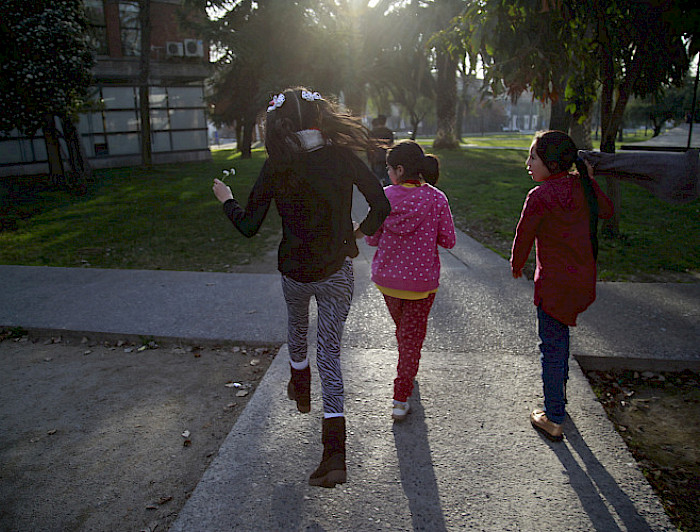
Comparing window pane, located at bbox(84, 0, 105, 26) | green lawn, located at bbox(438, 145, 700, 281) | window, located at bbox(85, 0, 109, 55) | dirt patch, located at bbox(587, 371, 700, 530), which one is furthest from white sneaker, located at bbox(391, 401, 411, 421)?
window pane, located at bbox(84, 0, 105, 26)

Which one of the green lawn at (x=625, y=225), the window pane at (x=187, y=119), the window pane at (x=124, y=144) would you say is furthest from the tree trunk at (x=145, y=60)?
the green lawn at (x=625, y=225)

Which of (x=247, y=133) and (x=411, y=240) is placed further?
(x=247, y=133)

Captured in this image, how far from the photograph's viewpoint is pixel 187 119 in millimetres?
26656

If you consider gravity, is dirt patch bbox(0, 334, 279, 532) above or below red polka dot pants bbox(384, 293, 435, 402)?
below

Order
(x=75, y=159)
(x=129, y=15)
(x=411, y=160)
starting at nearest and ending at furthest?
(x=411, y=160) < (x=75, y=159) < (x=129, y=15)

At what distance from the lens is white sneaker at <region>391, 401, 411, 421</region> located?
324cm

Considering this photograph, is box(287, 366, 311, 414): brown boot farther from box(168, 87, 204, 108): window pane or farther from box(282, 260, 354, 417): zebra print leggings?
box(168, 87, 204, 108): window pane

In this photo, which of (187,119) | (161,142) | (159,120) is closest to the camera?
(159,120)

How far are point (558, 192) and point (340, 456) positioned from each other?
1779mm

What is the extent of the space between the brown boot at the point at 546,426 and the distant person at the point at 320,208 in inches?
48.0

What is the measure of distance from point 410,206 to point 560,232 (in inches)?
32.7

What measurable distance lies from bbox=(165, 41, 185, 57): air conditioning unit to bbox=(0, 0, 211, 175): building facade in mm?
45

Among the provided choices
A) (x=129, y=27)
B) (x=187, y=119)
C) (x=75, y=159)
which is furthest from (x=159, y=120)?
(x=75, y=159)

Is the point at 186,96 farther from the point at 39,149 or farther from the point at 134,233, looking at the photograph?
the point at 134,233
